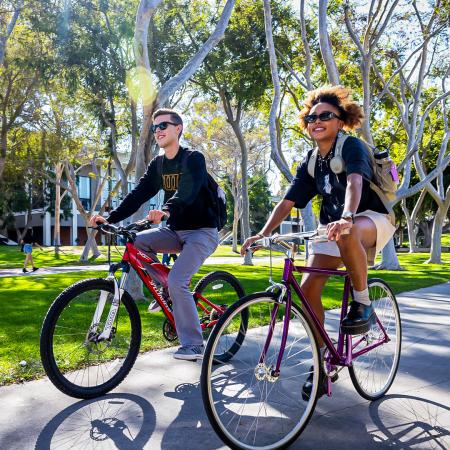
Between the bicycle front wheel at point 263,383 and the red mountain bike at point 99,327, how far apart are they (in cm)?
27

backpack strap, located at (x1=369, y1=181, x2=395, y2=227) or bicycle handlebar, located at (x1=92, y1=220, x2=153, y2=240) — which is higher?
backpack strap, located at (x1=369, y1=181, x2=395, y2=227)

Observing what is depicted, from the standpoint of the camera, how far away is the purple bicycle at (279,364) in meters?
2.84

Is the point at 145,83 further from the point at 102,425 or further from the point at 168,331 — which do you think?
the point at 102,425

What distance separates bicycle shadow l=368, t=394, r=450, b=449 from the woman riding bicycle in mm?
583

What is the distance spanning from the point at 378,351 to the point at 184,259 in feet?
5.33

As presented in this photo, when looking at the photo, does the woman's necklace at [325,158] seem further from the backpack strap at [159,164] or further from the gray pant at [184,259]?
the backpack strap at [159,164]

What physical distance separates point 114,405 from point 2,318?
14.5 ft

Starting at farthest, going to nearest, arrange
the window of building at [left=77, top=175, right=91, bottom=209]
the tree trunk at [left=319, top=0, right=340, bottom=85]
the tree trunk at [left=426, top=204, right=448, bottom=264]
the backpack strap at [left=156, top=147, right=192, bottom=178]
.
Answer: the window of building at [left=77, top=175, right=91, bottom=209]
the tree trunk at [left=426, top=204, right=448, bottom=264]
the tree trunk at [left=319, top=0, right=340, bottom=85]
the backpack strap at [left=156, top=147, right=192, bottom=178]

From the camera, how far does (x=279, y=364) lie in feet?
9.86

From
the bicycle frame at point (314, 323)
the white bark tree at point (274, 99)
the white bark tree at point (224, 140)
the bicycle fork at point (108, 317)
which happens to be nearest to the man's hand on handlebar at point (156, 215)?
the bicycle fork at point (108, 317)

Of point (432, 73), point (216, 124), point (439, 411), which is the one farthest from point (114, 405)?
point (216, 124)

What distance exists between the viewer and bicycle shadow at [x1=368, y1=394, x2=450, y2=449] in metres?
3.04

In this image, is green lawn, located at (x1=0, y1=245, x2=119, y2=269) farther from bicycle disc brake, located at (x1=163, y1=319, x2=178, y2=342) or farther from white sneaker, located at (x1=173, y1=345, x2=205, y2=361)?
white sneaker, located at (x1=173, y1=345, x2=205, y2=361)

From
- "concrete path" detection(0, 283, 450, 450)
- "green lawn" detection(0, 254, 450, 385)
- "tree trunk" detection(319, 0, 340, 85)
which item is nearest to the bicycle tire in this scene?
"concrete path" detection(0, 283, 450, 450)
